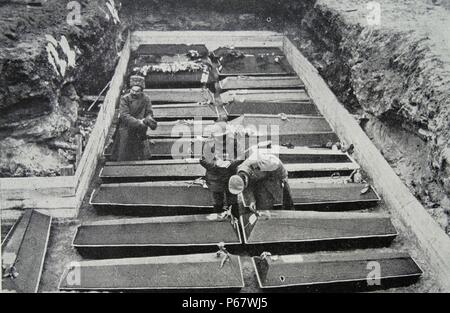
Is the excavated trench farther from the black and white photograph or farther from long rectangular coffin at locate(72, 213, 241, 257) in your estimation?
long rectangular coffin at locate(72, 213, 241, 257)

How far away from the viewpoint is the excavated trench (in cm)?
575

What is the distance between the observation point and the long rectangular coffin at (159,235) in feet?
16.2

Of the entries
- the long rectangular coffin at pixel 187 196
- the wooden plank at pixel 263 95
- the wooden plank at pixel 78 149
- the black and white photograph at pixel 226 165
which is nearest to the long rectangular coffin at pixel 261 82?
the black and white photograph at pixel 226 165

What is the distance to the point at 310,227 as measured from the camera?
17.1 ft

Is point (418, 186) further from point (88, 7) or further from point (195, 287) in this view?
point (88, 7)

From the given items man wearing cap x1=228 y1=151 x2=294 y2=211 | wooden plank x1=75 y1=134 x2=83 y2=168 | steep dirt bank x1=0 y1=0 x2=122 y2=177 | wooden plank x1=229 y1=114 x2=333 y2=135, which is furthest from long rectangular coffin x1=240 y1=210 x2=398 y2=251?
steep dirt bank x1=0 y1=0 x2=122 y2=177

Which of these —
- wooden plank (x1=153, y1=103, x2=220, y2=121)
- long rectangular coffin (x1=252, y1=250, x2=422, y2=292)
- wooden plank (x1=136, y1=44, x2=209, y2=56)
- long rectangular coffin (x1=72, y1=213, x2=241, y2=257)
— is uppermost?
wooden plank (x1=136, y1=44, x2=209, y2=56)

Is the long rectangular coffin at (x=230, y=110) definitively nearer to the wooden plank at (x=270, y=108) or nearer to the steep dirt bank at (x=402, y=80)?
the wooden plank at (x=270, y=108)

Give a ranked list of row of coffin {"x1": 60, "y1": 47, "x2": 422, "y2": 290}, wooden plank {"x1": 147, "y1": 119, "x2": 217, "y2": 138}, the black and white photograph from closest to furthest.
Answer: row of coffin {"x1": 60, "y1": 47, "x2": 422, "y2": 290} → the black and white photograph → wooden plank {"x1": 147, "y1": 119, "x2": 217, "y2": 138}

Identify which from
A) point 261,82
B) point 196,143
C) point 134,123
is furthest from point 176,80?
point 134,123

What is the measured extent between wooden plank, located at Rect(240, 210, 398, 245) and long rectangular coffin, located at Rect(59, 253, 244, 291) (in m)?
0.50

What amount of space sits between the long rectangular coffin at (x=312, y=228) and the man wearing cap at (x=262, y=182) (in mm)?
158
